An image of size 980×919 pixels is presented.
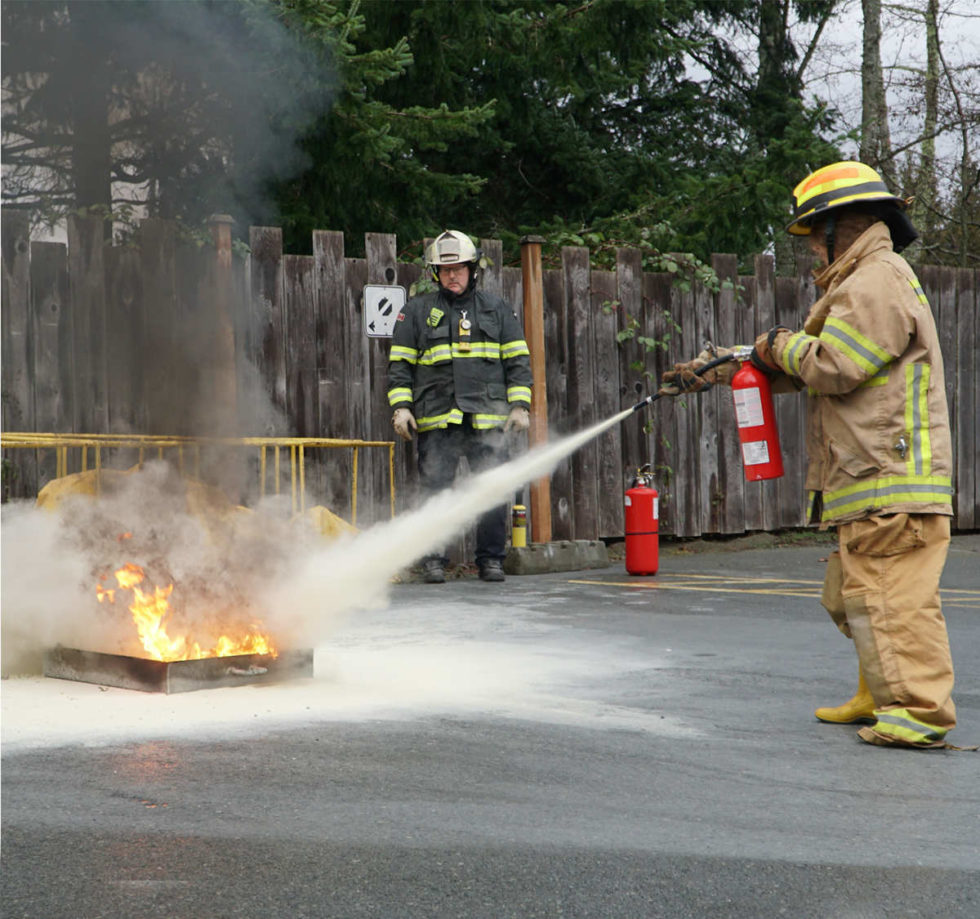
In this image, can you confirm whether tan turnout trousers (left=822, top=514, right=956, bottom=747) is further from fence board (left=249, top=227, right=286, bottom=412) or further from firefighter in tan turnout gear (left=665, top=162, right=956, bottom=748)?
fence board (left=249, top=227, right=286, bottom=412)

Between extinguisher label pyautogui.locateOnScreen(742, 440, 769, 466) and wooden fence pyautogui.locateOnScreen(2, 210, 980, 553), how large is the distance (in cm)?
305

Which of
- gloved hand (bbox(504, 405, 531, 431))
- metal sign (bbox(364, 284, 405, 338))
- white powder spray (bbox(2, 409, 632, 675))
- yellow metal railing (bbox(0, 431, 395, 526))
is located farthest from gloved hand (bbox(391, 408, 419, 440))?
white powder spray (bbox(2, 409, 632, 675))

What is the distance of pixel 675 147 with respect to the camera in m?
16.2

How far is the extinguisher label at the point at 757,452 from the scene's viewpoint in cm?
519

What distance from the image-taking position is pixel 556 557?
978 cm

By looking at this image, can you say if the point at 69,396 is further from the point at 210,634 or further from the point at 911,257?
the point at 911,257

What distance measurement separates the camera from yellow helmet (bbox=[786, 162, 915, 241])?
15.6ft

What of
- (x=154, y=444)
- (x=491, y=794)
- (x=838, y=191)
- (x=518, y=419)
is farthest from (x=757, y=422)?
(x=518, y=419)

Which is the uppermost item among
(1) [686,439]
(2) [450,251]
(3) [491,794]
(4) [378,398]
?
(2) [450,251]

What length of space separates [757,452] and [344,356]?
15.5ft

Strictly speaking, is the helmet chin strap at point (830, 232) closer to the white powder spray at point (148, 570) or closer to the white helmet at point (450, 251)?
the white powder spray at point (148, 570)

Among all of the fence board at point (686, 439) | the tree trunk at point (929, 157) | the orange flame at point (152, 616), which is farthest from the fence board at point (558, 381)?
the tree trunk at point (929, 157)

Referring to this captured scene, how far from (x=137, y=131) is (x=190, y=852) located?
5542mm

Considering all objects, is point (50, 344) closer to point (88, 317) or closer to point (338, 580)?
point (88, 317)
